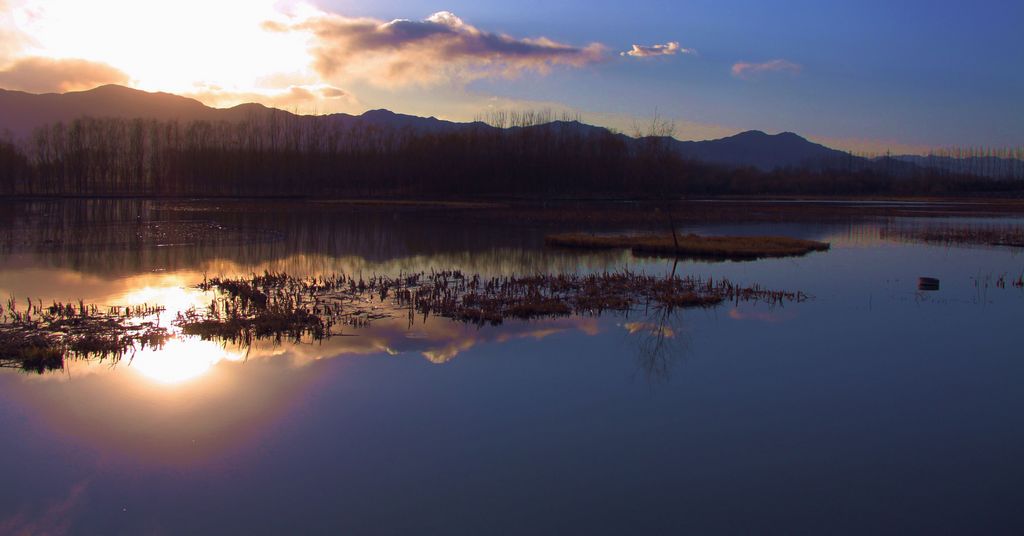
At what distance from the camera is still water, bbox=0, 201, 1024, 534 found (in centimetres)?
595

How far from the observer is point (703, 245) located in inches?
1054

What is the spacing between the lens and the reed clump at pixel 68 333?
9.74 meters

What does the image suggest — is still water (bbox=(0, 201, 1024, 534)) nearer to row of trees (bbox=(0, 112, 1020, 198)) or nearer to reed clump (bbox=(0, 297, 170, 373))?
reed clump (bbox=(0, 297, 170, 373))

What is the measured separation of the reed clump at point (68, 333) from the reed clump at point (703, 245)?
17929 millimetres

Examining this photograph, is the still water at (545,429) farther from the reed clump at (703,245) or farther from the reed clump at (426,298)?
the reed clump at (703,245)

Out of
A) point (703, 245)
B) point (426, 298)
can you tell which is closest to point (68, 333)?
point (426, 298)

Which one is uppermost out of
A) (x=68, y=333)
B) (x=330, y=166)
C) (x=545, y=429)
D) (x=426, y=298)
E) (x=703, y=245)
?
(x=330, y=166)

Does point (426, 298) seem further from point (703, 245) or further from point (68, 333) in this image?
point (703, 245)

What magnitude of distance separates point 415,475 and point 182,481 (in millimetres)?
2056

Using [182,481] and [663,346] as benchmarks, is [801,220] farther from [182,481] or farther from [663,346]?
[182,481]

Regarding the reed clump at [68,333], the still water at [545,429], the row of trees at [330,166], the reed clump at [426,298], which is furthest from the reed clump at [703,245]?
the row of trees at [330,166]

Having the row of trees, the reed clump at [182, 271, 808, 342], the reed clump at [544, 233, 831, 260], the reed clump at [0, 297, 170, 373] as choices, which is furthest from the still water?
the row of trees

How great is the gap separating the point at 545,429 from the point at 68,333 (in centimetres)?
798

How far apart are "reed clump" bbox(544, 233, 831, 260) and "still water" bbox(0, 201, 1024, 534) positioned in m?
10.4
